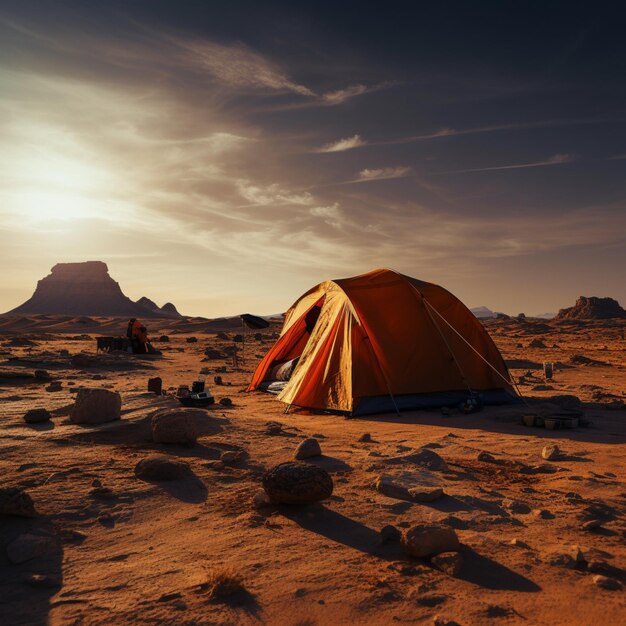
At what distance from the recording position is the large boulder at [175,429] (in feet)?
23.9

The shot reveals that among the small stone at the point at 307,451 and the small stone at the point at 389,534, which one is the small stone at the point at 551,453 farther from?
the small stone at the point at 389,534

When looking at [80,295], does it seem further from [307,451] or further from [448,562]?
[448,562]

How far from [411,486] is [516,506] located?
1092 millimetres

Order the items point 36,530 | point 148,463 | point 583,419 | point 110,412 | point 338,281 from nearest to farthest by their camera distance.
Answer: point 36,530, point 148,463, point 110,412, point 583,419, point 338,281

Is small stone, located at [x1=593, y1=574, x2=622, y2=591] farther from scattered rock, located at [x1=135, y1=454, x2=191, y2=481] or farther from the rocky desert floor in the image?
scattered rock, located at [x1=135, y1=454, x2=191, y2=481]

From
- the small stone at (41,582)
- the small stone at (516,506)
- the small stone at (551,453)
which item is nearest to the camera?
the small stone at (41,582)

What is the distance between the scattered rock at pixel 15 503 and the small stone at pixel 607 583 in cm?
485

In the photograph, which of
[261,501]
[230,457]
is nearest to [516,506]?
[261,501]

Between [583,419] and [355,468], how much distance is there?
5.42 m

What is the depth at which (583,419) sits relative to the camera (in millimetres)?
9164

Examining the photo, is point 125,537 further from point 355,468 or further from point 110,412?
point 110,412

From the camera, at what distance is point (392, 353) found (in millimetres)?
10859

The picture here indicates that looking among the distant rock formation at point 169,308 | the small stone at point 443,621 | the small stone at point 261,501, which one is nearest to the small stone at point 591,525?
the small stone at point 443,621

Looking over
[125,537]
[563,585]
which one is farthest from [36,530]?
[563,585]
